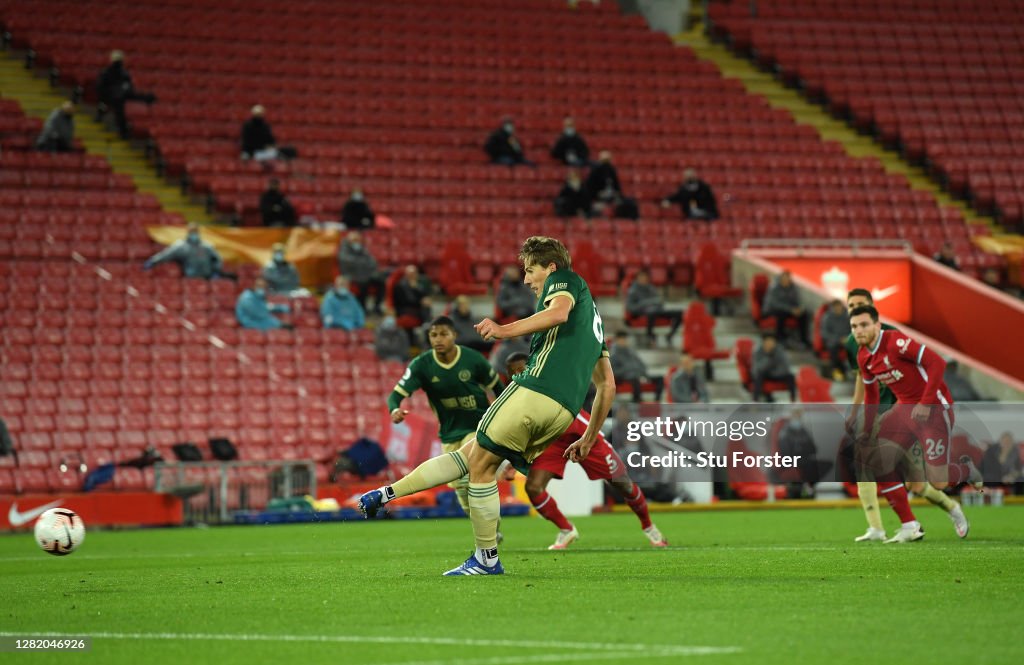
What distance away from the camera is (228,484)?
21.8 meters

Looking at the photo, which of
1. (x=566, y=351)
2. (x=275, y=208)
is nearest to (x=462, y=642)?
(x=566, y=351)

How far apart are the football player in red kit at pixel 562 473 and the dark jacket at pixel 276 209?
13.9 meters

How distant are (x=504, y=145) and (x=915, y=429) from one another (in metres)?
18.8

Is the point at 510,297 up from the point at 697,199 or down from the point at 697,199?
down

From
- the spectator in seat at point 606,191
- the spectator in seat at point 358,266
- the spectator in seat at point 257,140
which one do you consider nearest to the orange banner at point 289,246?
the spectator in seat at point 358,266

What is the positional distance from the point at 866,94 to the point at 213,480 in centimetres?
2157

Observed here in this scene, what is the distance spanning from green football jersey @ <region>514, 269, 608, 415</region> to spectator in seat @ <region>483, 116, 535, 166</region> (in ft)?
72.4

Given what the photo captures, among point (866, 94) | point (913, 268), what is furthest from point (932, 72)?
point (913, 268)

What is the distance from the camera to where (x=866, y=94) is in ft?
121

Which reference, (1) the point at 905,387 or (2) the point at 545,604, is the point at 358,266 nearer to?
(1) the point at 905,387


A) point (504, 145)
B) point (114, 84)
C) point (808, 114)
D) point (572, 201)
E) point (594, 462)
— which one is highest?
point (114, 84)

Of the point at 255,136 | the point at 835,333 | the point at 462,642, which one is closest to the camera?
the point at 462,642

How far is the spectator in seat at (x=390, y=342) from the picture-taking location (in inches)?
993

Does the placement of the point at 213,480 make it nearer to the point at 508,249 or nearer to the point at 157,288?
the point at 157,288
